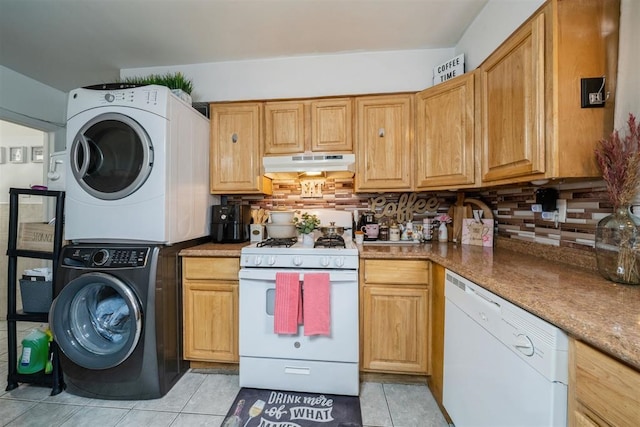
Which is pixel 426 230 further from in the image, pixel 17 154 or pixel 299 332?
pixel 17 154

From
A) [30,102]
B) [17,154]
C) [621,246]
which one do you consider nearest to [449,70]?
[621,246]

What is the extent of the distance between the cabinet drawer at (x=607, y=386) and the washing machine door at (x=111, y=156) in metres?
2.10

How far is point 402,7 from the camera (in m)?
1.59

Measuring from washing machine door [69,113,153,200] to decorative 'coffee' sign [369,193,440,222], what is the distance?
1814mm

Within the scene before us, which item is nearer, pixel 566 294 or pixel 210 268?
pixel 566 294

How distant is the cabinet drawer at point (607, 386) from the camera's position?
531 mm

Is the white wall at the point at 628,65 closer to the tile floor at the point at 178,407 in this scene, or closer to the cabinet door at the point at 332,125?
the cabinet door at the point at 332,125

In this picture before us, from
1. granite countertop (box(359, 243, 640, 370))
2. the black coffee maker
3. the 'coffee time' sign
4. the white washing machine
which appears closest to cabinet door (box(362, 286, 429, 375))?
granite countertop (box(359, 243, 640, 370))

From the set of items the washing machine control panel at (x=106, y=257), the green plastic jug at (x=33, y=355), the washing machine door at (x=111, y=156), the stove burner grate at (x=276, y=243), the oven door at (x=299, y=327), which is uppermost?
the washing machine door at (x=111, y=156)

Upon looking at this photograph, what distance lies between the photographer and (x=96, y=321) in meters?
1.66

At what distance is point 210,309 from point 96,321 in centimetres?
73

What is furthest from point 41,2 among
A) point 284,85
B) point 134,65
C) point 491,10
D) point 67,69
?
point 491,10

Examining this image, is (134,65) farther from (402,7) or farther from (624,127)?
(624,127)

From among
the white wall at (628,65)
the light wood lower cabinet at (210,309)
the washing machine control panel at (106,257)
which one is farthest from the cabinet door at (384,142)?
the washing machine control panel at (106,257)
